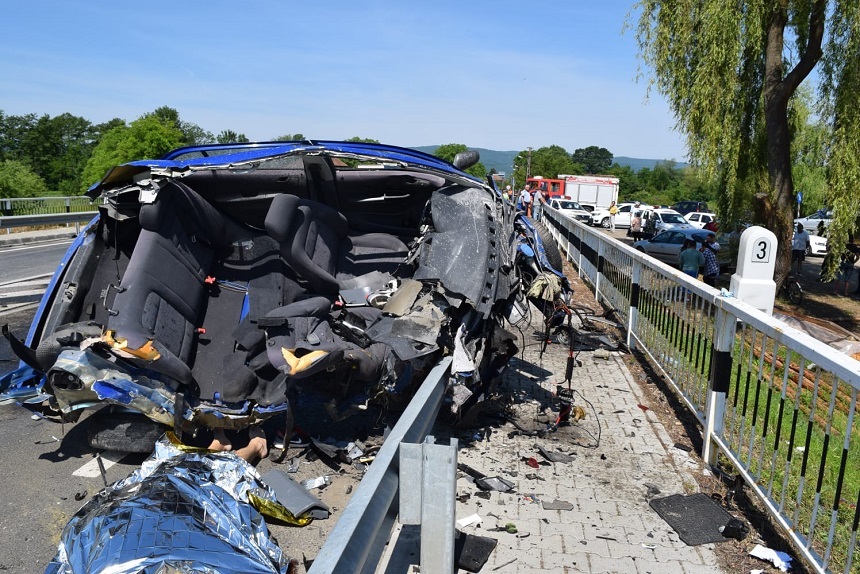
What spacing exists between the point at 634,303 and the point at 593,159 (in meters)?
129

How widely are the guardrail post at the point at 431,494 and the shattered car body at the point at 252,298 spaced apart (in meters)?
2.36

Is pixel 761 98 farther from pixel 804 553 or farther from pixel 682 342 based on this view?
pixel 804 553

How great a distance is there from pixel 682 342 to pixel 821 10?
32.5ft

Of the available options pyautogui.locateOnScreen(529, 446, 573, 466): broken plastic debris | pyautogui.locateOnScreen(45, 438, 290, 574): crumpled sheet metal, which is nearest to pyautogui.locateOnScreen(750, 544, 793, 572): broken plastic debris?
pyautogui.locateOnScreen(529, 446, 573, 466): broken plastic debris

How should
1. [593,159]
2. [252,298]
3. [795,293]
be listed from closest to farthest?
[252,298] → [795,293] → [593,159]

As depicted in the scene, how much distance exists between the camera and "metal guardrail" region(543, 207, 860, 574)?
3281mm

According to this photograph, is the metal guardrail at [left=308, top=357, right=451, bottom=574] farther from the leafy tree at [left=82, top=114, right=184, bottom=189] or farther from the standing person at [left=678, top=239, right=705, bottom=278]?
the leafy tree at [left=82, top=114, right=184, bottom=189]

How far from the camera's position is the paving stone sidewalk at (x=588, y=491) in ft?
11.8

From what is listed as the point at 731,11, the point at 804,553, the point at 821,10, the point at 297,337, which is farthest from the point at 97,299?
the point at 821,10

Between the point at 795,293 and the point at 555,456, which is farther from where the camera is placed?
the point at 795,293

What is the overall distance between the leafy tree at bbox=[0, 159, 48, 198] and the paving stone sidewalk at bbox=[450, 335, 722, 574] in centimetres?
3375

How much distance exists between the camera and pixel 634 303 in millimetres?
8070

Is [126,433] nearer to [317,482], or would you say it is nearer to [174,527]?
[317,482]

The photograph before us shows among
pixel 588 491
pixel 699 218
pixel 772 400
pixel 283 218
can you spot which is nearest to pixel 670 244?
pixel 699 218
